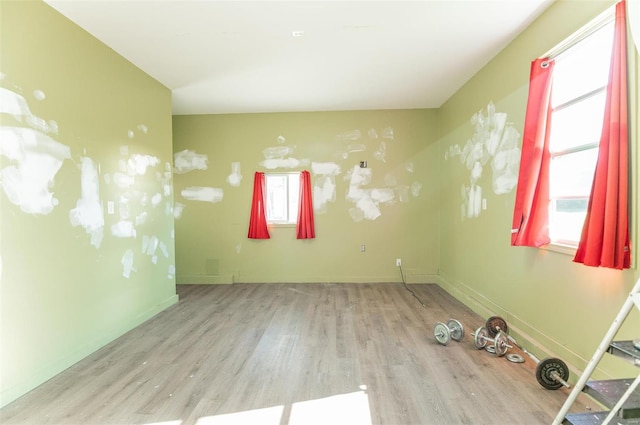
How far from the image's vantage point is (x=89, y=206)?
2.92 m

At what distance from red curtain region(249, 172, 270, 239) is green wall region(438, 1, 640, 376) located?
299 centimetres

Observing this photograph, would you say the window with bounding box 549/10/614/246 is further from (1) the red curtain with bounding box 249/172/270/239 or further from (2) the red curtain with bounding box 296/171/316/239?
(1) the red curtain with bounding box 249/172/270/239

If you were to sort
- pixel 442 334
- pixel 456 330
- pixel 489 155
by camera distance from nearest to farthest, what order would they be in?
pixel 442 334
pixel 456 330
pixel 489 155

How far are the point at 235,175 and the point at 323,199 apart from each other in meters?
1.58

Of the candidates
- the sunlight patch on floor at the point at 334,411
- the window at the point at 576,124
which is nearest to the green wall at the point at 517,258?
the window at the point at 576,124

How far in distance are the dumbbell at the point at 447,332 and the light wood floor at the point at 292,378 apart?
77 mm

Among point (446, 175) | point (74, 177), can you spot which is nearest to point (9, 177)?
point (74, 177)

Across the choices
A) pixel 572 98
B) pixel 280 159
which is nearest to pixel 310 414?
pixel 572 98

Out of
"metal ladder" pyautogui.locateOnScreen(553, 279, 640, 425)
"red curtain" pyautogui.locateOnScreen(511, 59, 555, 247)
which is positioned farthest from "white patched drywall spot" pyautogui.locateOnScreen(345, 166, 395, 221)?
"metal ladder" pyautogui.locateOnScreen(553, 279, 640, 425)

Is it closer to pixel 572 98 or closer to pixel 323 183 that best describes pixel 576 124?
pixel 572 98

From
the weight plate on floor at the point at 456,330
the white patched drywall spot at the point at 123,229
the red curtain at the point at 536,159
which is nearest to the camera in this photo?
the red curtain at the point at 536,159

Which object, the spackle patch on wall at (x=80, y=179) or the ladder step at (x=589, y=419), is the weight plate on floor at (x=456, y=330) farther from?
the spackle patch on wall at (x=80, y=179)

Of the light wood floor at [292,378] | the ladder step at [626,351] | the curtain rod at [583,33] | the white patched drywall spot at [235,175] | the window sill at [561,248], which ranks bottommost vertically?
the light wood floor at [292,378]

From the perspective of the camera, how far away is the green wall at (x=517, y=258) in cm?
213
